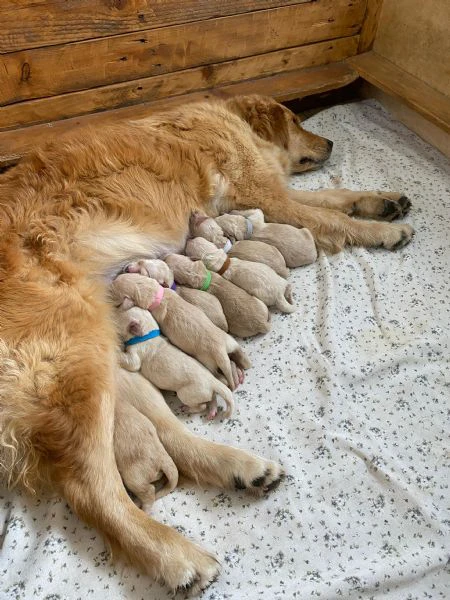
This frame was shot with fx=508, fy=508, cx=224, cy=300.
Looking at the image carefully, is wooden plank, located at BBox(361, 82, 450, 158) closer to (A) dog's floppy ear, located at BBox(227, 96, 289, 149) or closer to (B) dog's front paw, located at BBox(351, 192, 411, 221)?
(B) dog's front paw, located at BBox(351, 192, 411, 221)

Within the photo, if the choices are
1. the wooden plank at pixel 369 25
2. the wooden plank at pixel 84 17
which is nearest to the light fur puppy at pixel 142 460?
the wooden plank at pixel 84 17

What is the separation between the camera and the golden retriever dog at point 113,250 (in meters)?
1.55

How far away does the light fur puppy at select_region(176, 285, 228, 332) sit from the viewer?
6.74 feet

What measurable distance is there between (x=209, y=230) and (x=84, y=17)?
1.26 metres

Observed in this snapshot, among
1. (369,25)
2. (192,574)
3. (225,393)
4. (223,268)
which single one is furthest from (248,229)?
(369,25)

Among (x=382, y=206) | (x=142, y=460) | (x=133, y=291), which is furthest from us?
(x=382, y=206)

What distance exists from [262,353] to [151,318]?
1.61 feet

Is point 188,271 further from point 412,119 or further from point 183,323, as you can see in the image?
point 412,119

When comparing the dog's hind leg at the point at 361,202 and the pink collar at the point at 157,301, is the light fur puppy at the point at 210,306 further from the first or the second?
the dog's hind leg at the point at 361,202

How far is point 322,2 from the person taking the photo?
317cm

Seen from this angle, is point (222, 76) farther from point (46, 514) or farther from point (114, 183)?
point (46, 514)

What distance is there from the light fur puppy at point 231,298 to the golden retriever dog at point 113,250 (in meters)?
0.23

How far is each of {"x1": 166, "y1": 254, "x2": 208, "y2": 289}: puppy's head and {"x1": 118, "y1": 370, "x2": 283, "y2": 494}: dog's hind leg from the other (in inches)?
21.2

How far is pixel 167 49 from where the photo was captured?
9.37 ft
